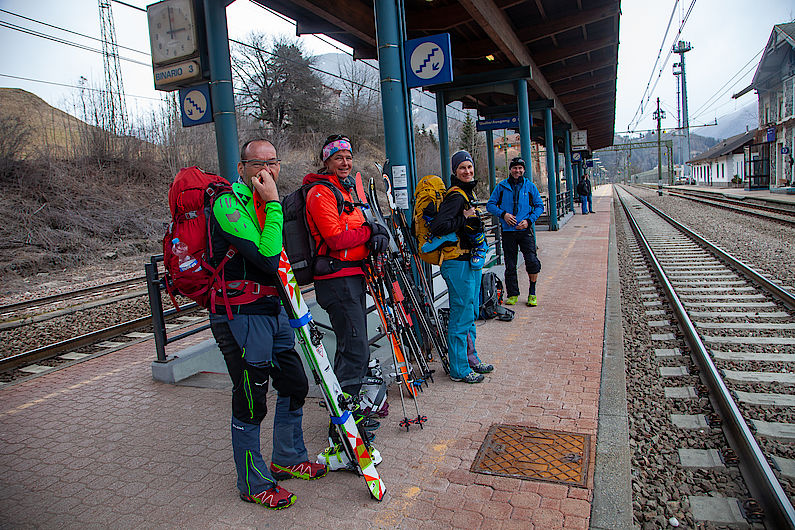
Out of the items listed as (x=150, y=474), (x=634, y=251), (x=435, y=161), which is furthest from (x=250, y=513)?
(x=435, y=161)

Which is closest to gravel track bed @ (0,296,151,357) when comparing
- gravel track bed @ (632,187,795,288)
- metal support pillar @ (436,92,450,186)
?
metal support pillar @ (436,92,450,186)

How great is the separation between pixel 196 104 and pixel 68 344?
3858mm

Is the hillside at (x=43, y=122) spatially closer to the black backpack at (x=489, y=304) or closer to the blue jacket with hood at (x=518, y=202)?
the blue jacket with hood at (x=518, y=202)

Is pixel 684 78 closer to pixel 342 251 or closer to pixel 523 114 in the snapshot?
pixel 523 114

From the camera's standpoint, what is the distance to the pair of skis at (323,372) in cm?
294

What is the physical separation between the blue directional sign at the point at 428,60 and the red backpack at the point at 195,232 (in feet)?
11.8

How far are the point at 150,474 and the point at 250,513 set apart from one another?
97 cm

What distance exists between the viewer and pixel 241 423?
2.99m

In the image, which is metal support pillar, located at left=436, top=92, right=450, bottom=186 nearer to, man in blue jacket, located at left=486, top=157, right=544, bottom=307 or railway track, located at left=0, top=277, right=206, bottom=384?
man in blue jacket, located at left=486, top=157, right=544, bottom=307

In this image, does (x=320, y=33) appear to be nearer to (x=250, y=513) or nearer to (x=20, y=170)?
(x=250, y=513)

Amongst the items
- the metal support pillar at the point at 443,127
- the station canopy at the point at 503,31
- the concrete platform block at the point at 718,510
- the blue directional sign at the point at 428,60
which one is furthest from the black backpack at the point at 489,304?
the metal support pillar at the point at 443,127

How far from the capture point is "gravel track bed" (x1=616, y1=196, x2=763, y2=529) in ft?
10.2

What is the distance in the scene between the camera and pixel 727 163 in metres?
58.8

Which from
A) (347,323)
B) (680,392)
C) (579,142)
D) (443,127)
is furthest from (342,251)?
(579,142)
